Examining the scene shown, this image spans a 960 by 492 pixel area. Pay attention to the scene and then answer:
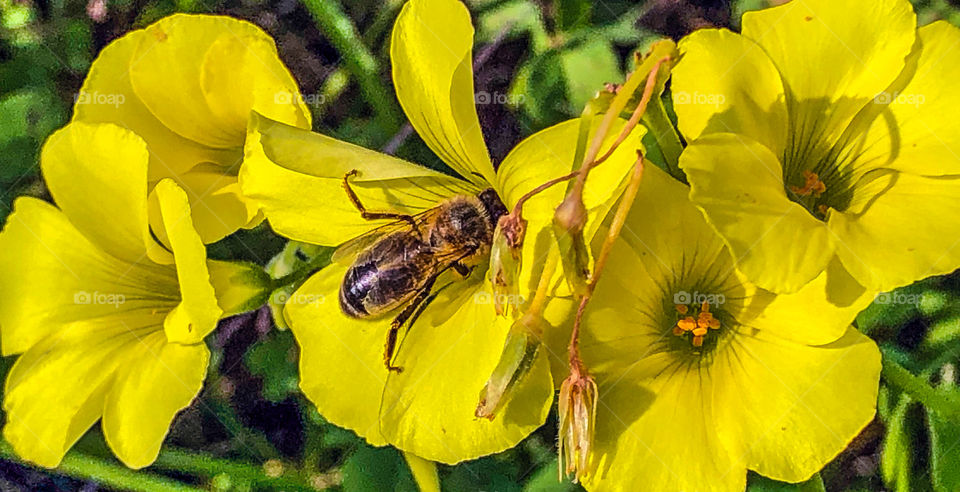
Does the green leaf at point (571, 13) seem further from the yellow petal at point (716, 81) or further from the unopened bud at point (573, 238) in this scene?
the unopened bud at point (573, 238)

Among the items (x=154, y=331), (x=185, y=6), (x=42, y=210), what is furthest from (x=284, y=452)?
(x=185, y=6)

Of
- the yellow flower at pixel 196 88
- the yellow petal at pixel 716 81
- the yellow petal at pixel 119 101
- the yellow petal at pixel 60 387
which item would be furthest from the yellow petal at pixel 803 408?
the yellow petal at pixel 119 101

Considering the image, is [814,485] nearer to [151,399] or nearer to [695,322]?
[695,322]
